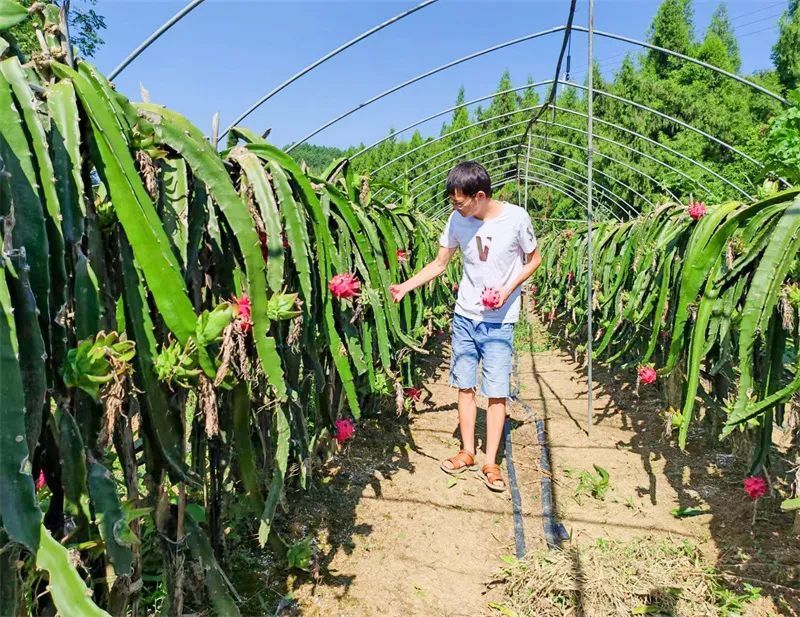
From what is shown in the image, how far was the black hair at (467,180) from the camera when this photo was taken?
234 centimetres

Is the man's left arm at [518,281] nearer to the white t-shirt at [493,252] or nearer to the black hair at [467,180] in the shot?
the white t-shirt at [493,252]

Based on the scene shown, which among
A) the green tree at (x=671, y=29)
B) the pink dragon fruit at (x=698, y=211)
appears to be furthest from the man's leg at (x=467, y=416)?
the green tree at (x=671, y=29)

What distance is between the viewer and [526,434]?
3164mm

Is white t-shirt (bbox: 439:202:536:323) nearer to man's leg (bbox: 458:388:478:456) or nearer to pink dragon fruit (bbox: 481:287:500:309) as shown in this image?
pink dragon fruit (bbox: 481:287:500:309)

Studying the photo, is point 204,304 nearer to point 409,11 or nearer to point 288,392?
point 288,392

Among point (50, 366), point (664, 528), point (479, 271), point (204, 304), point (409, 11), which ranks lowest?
point (664, 528)

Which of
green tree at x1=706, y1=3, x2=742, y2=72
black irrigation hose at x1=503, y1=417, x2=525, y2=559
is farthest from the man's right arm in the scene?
green tree at x1=706, y1=3, x2=742, y2=72

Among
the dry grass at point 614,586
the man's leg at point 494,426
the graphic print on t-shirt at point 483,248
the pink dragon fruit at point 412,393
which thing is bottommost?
the dry grass at point 614,586

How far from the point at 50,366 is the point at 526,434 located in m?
2.72

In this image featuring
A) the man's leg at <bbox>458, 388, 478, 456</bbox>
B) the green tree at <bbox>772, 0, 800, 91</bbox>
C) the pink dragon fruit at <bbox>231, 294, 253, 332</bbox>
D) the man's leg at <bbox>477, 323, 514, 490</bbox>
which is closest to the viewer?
the pink dragon fruit at <bbox>231, 294, 253, 332</bbox>

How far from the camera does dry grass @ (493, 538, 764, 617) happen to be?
5.29ft

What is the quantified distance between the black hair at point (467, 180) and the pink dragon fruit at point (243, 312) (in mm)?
1373

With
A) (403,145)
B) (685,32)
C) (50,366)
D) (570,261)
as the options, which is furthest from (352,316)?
(403,145)

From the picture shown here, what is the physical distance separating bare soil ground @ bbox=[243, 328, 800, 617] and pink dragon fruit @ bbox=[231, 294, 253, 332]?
89 cm
